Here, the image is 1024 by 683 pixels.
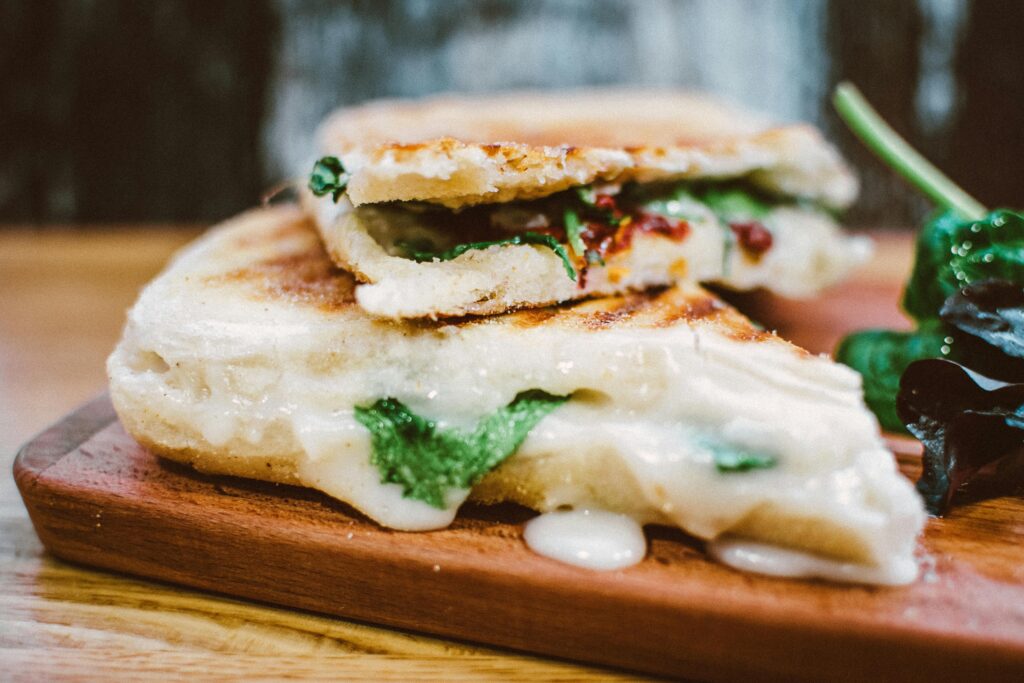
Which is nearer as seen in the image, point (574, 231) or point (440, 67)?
point (574, 231)

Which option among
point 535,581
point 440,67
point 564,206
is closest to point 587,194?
point 564,206

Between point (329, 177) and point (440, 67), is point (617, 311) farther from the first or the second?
point (440, 67)

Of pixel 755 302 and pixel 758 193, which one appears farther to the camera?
pixel 755 302

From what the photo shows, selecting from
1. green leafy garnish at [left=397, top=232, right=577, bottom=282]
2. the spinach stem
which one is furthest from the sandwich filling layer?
the spinach stem

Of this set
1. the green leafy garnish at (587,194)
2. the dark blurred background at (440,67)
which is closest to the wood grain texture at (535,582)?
the green leafy garnish at (587,194)

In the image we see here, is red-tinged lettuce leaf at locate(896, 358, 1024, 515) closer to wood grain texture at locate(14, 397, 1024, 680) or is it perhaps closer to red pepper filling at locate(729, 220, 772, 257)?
A: wood grain texture at locate(14, 397, 1024, 680)

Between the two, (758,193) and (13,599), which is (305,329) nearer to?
(13,599)

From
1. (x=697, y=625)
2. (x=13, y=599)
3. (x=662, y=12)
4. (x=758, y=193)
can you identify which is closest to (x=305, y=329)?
(x=13, y=599)
